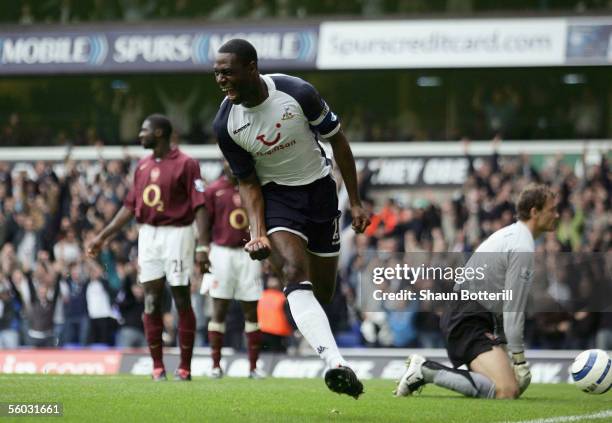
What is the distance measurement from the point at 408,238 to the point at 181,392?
404 inches

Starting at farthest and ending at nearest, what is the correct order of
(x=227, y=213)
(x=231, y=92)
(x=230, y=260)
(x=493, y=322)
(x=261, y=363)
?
(x=261, y=363), (x=230, y=260), (x=227, y=213), (x=493, y=322), (x=231, y=92)

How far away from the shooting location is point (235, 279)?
45.0 ft

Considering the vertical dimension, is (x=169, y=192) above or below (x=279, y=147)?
below

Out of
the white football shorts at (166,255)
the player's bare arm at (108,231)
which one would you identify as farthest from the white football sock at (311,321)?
the player's bare arm at (108,231)

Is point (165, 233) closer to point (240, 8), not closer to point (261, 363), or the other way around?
point (261, 363)

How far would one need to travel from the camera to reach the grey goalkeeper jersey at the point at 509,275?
9.29 metres

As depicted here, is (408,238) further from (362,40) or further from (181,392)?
(181,392)

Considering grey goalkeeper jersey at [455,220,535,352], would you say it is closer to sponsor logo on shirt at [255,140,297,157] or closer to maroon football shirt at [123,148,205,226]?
sponsor logo on shirt at [255,140,297,157]

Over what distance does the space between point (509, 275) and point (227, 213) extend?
16.3ft

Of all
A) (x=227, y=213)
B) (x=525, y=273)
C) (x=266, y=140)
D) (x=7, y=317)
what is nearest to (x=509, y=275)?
(x=525, y=273)

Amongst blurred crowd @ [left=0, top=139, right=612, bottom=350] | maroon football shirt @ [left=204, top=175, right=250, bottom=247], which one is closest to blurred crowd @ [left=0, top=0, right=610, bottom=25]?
blurred crowd @ [left=0, top=139, right=612, bottom=350]

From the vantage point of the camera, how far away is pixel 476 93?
83.1 feet

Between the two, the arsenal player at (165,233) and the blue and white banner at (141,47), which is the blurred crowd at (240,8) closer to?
the blue and white banner at (141,47)

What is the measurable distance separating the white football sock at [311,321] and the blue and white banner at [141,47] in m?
18.2
